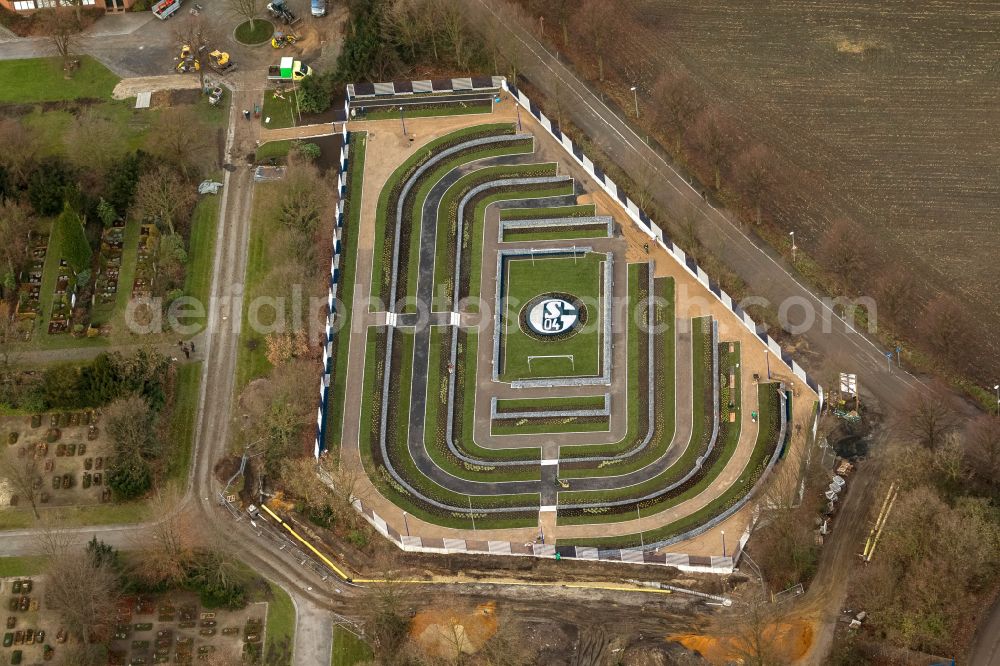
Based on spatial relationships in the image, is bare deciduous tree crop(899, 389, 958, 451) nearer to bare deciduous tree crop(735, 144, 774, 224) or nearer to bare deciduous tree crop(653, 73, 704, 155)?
bare deciduous tree crop(735, 144, 774, 224)

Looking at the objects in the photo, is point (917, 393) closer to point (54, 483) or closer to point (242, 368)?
point (242, 368)

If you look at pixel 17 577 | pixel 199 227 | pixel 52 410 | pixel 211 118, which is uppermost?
pixel 211 118

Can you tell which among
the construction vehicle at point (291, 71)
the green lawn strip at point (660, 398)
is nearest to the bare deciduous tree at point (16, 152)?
the construction vehicle at point (291, 71)

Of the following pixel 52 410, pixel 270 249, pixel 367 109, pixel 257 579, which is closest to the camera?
pixel 257 579

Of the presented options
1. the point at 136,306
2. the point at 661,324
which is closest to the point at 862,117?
the point at 661,324

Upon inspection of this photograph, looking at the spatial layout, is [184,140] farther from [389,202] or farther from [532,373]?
[532,373]

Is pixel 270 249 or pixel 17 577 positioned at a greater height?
pixel 270 249
